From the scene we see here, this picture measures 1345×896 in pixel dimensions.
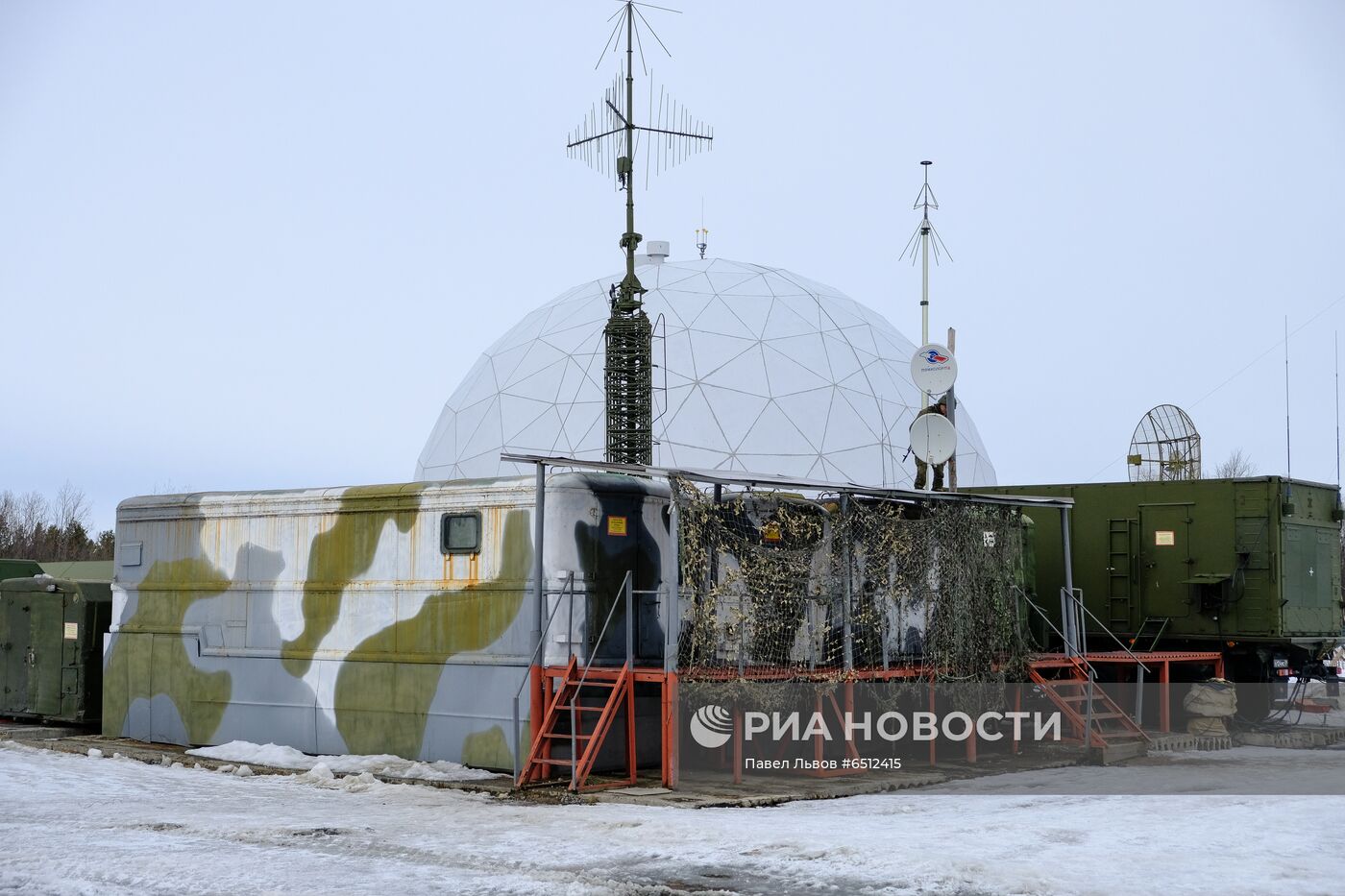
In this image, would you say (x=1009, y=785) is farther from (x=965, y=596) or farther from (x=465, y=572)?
(x=465, y=572)

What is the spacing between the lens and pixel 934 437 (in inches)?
654

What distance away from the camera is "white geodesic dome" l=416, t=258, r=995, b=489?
31844 millimetres

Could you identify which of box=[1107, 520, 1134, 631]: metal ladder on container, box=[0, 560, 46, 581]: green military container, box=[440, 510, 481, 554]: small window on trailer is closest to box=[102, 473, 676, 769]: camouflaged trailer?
box=[440, 510, 481, 554]: small window on trailer

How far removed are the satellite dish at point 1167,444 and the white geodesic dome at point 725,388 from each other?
789 cm

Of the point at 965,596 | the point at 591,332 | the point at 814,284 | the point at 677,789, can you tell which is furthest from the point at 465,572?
the point at 814,284

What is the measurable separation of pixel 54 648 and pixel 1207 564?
15.1m

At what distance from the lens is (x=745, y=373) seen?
33.1m

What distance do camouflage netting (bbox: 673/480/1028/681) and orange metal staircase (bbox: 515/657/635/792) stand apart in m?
0.71

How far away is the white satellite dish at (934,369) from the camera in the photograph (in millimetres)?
17656

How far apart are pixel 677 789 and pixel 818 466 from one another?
63.7 feet

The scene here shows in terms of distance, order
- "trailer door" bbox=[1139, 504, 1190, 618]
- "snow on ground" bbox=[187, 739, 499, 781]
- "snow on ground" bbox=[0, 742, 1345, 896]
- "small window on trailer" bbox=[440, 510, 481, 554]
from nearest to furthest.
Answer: "snow on ground" bbox=[0, 742, 1345, 896] → "snow on ground" bbox=[187, 739, 499, 781] → "small window on trailer" bbox=[440, 510, 481, 554] → "trailer door" bbox=[1139, 504, 1190, 618]

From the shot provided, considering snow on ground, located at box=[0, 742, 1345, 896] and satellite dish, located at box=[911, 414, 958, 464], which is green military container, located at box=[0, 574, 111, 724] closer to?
snow on ground, located at box=[0, 742, 1345, 896]

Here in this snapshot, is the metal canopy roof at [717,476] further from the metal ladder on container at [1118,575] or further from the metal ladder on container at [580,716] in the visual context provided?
the metal ladder on container at [1118,575]

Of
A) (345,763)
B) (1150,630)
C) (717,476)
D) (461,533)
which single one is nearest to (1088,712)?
(1150,630)
